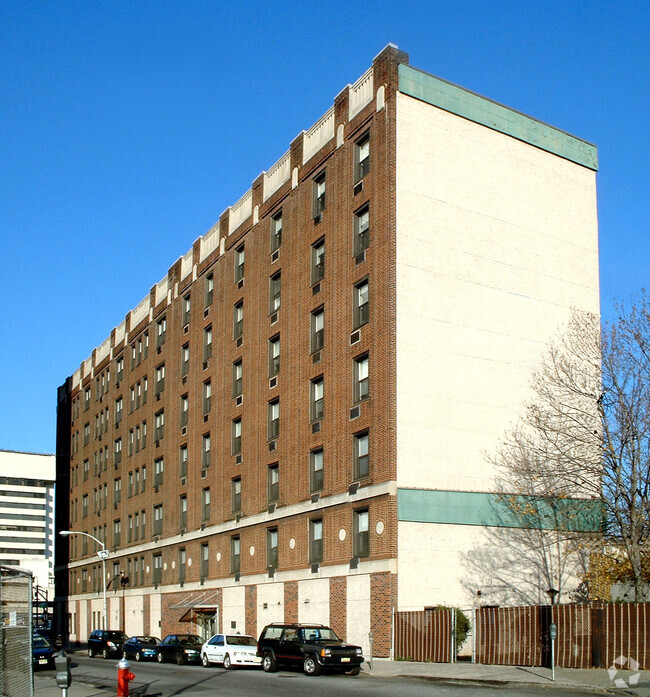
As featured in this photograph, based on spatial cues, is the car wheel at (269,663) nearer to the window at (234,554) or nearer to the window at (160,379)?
the window at (234,554)

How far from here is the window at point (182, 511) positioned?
218 feet

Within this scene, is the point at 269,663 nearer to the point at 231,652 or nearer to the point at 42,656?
the point at 231,652

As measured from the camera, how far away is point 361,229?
46.3 metres

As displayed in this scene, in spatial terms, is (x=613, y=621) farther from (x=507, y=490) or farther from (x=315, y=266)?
(x=315, y=266)

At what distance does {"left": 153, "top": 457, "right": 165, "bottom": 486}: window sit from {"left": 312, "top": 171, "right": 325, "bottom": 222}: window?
2853cm

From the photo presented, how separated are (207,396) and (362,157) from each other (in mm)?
23302

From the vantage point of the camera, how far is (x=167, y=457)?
70.9m

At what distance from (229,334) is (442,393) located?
21.0 m

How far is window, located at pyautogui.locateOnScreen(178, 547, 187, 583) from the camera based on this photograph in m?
65.3

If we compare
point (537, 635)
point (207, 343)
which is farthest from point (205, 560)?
point (537, 635)

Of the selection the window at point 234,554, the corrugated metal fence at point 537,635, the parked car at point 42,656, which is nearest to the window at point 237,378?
the window at point 234,554

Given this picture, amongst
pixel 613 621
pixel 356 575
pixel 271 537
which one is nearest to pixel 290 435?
pixel 271 537

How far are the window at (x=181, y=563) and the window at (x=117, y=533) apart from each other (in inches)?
652

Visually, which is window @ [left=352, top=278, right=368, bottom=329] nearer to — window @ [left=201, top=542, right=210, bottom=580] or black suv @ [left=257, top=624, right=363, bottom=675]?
black suv @ [left=257, top=624, right=363, bottom=675]
